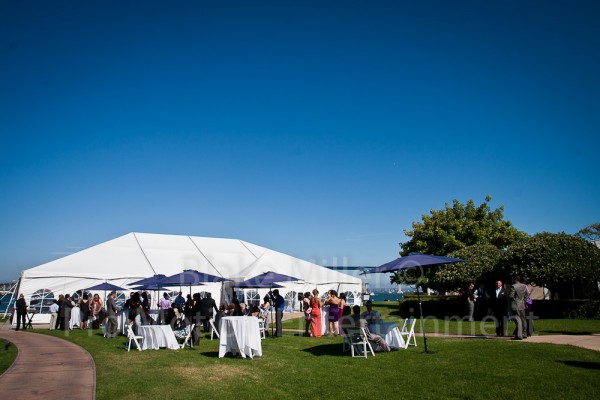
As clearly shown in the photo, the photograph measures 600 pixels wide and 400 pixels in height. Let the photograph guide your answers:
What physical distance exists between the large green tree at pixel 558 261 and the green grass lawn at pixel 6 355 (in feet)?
59.9

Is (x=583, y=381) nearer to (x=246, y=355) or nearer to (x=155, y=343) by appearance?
(x=246, y=355)

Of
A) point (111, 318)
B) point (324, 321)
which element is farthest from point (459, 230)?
point (111, 318)

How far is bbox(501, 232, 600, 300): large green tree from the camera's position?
18.0 metres

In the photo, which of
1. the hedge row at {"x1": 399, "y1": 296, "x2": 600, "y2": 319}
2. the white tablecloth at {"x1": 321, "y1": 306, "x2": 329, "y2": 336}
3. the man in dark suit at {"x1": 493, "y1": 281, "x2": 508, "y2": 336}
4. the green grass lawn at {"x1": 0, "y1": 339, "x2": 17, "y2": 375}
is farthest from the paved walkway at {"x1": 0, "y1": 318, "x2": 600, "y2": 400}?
the hedge row at {"x1": 399, "y1": 296, "x2": 600, "y2": 319}

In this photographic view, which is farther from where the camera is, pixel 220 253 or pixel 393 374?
pixel 220 253

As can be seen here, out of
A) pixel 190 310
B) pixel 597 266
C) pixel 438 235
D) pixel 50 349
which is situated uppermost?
pixel 438 235

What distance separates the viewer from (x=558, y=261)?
59.7 feet

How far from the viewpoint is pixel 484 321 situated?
17.5 m

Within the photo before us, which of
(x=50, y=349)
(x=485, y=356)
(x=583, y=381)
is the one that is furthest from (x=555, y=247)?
(x=50, y=349)

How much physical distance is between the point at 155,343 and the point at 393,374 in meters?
7.56

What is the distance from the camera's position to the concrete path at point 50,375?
7226mm

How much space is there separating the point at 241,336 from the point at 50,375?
4.00m

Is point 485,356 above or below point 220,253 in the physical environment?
below

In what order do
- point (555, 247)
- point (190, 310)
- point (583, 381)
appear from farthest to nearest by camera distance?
point (555, 247), point (190, 310), point (583, 381)
